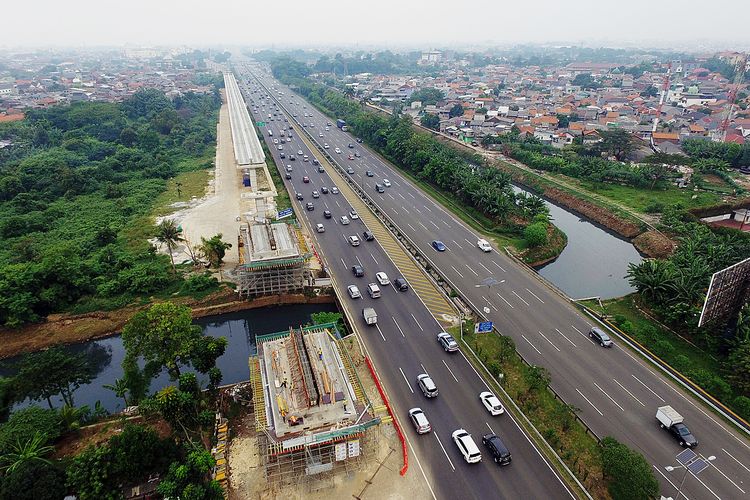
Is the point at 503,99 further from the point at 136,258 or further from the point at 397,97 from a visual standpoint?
the point at 136,258

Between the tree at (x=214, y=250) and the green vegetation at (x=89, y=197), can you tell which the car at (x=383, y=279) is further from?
the green vegetation at (x=89, y=197)

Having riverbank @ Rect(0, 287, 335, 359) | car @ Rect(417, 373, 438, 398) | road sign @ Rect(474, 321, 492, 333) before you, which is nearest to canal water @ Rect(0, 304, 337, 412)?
riverbank @ Rect(0, 287, 335, 359)

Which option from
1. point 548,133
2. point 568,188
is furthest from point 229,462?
point 548,133

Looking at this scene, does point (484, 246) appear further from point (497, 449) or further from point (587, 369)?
point (497, 449)

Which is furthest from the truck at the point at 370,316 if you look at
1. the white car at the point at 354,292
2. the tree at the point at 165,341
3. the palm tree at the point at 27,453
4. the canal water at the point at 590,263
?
the palm tree at the point at 27,453

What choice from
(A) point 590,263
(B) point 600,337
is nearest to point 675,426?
(B) point 600,337


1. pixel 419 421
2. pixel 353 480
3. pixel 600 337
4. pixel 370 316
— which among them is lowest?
pixel 353 480
